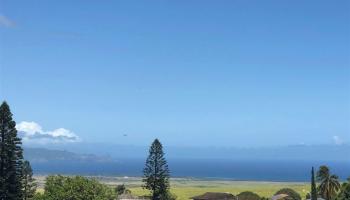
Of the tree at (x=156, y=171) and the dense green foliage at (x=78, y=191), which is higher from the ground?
the tree at (x=156, y=171)

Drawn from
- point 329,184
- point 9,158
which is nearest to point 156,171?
point 329,184

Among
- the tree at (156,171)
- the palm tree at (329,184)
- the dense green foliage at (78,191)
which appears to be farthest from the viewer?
the tree at (156,171)

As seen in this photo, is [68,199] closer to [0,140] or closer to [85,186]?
[85,186]

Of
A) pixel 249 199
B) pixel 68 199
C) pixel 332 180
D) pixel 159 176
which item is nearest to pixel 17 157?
Result: pixel 68 199

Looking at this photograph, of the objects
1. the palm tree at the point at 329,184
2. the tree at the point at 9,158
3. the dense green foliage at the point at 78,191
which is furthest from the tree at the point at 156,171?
the tree at the point at 9,158

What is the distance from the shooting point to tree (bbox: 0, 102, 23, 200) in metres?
58.9

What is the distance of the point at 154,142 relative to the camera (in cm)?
8019

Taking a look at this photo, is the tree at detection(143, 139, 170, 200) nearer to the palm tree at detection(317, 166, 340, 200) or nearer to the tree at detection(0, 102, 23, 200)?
the palm tree at detection(317, 166, 340, 200)

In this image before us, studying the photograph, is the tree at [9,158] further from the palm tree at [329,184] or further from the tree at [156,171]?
the palm tree at [329,184]

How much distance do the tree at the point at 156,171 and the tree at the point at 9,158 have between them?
24.0m

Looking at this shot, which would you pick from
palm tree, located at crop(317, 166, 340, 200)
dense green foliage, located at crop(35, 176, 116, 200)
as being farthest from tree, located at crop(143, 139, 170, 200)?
palm tree, located at crop(317, 166, 340, 200)

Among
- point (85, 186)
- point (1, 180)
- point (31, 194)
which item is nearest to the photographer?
point (1, 180)

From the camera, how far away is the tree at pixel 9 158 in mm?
58906

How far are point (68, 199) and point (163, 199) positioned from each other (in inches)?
882
